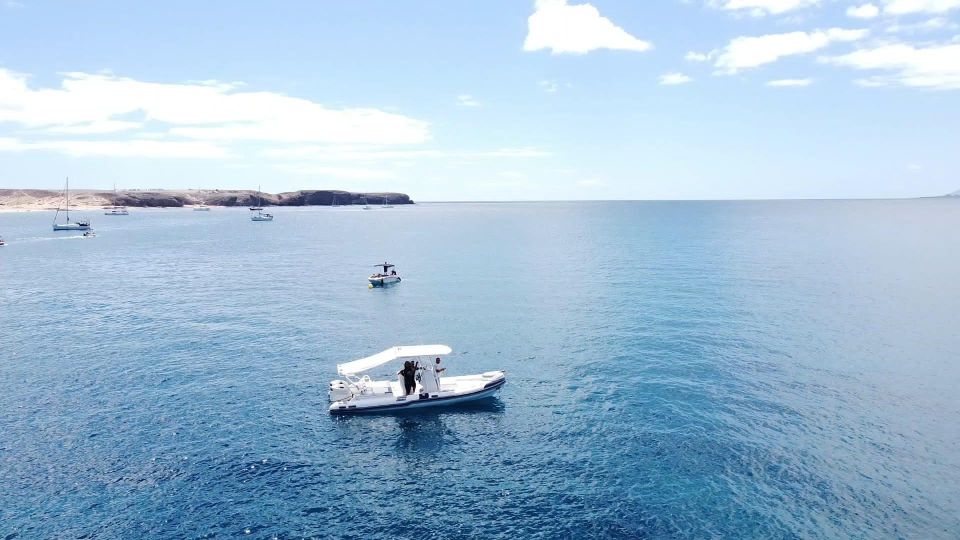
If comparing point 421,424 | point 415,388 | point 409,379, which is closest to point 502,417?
point 421,424

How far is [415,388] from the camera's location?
51406 mm

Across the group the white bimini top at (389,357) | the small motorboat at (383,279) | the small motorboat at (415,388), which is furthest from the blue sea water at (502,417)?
the small motorboat at (383,279)

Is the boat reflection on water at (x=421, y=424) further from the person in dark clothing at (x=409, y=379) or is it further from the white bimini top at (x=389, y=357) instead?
the white bimini top at (x=389, y=357)

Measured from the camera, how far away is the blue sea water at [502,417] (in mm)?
33812

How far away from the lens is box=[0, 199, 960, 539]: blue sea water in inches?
1331

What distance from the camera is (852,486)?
36.8 meters

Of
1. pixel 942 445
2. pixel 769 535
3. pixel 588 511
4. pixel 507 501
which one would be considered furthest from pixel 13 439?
pixel 942 445

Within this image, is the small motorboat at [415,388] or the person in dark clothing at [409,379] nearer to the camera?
the small motorboat at [415,388]

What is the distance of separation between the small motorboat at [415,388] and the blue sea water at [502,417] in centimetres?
157

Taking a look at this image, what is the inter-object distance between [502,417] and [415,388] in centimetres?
908

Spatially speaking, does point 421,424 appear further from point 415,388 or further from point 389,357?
point 389,357

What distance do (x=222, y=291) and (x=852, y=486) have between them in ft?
322

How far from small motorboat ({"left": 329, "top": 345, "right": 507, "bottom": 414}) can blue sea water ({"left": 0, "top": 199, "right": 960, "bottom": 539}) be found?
157 cm

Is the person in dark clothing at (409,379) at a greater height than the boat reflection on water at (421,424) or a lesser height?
greater
